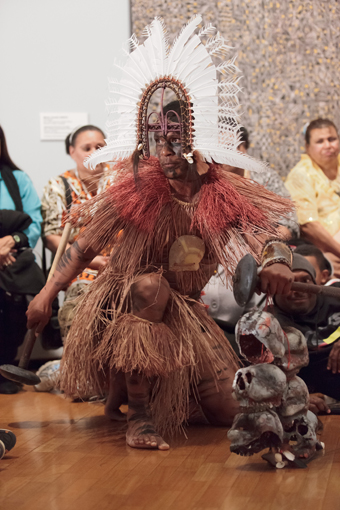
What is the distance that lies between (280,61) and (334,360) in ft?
6.98

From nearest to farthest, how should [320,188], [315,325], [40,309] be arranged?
1. [40,309]
2. [315,325]
3. [320,188]

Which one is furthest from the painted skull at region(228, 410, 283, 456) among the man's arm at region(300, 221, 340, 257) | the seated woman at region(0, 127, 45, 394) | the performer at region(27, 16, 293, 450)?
the man's arm at region(300, 221, 340, 257)

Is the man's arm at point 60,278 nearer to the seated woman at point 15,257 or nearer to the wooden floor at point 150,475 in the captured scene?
the wooden floor at point 150,475

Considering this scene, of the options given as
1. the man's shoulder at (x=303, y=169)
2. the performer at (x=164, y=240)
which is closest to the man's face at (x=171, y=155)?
the performer at (x=164, y=240)

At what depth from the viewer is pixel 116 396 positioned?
2.28 m

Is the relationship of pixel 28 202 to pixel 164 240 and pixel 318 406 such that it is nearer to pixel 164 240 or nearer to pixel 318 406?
pixel 164 240

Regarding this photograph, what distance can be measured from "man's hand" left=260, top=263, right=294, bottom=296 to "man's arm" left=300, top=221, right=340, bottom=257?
171 cm

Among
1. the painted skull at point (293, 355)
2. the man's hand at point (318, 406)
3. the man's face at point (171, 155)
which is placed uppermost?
the man's face at point (171, 155)

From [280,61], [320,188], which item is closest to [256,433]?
[320,188]

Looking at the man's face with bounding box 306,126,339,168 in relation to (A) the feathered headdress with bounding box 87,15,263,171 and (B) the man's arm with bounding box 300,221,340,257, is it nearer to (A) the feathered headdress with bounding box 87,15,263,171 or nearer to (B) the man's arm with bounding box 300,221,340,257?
(B) the man's arm with bounding box 300,221,340,257

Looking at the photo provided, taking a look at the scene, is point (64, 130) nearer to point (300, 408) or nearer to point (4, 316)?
point (4, 316)

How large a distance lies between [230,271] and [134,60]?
710 millimetres

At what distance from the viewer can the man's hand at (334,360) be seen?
2405mm

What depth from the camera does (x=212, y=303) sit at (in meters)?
2.90
